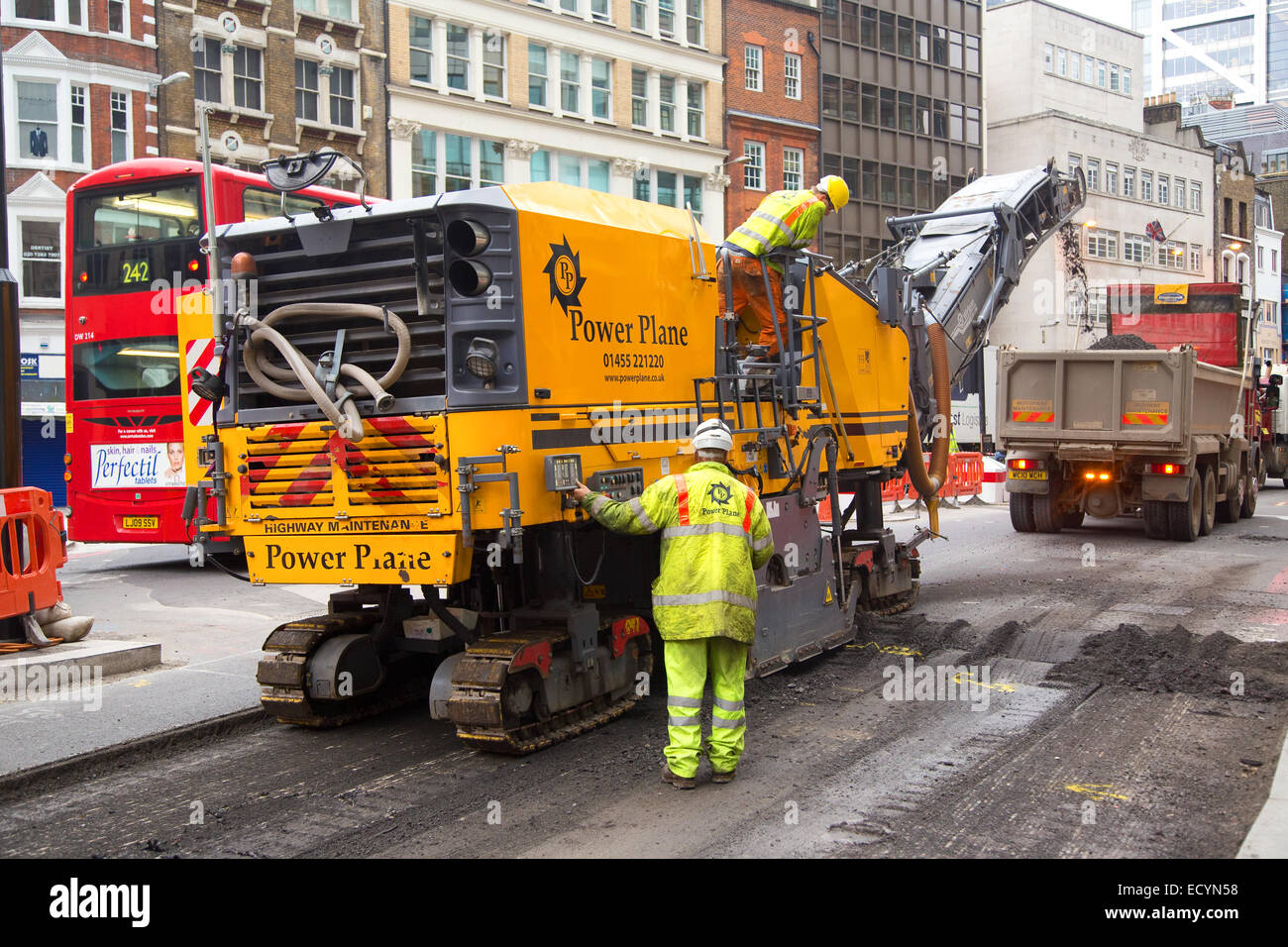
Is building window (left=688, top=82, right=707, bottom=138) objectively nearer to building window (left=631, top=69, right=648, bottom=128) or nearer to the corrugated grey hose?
building window (left=631, top=69, right=648, bottom=128)

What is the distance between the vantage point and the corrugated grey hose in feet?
20.4

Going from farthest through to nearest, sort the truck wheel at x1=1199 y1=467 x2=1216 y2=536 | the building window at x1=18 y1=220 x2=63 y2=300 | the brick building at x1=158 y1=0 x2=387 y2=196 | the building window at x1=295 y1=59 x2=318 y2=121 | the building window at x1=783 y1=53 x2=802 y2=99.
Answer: the building window at x1=783 y1=53 x2=802 y2=99
the building window at x1=295 y1=59 x2=318 y2=121
the brick building at x1=158 y1=0 x2=387 y2=196
the building window at x1=18 y1=220 x2=63 y2=300
the truck wheel at x1=1199 y1=467 x2=1216 y2=536

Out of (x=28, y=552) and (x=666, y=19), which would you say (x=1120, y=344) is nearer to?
(x=28, y=552)

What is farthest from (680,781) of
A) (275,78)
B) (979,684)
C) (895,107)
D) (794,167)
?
(895,107)

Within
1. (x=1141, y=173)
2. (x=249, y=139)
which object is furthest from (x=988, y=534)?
(x=1141, y=173)

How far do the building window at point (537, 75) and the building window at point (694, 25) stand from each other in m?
5.97

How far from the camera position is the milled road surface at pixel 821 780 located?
5230 mm

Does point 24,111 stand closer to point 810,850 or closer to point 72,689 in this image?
point 72,689

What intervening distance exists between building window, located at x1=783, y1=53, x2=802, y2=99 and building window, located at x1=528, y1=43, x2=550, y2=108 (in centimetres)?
1070

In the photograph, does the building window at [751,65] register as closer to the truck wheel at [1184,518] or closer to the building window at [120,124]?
the building window at [120,124]

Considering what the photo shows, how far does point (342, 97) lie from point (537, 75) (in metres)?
6.18

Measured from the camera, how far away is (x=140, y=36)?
2706cm

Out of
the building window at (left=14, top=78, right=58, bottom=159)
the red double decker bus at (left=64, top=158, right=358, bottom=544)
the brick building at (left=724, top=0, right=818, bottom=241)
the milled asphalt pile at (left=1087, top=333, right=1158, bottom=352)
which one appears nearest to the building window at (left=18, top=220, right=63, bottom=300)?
the building window at (left=14, top=78, right=58, bottom=159)

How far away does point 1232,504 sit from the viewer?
61.7 feet
